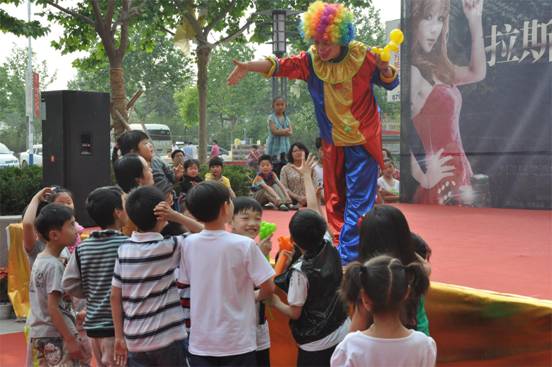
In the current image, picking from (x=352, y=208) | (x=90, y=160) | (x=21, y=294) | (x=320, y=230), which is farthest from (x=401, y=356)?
(x=90, y=160)

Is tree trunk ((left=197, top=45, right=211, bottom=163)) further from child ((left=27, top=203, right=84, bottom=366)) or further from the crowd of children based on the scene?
the crowd of children

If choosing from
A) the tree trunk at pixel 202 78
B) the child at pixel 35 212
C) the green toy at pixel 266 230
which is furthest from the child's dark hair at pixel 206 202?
the tree trunk at pixel 202 78

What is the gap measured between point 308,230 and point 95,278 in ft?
2.99

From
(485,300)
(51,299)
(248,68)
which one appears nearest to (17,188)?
(248,68)

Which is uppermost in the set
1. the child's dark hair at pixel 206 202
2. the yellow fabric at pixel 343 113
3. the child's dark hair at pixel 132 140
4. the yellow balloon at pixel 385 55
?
the yellow balloon at pixel 385 55

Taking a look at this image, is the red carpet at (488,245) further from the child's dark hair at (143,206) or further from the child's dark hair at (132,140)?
the child's dark hair at (143,206)

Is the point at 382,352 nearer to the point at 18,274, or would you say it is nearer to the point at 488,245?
the point at 488,245

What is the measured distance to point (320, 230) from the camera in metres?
2.96

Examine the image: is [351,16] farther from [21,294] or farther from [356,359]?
[21,294]

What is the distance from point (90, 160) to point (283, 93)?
520cm

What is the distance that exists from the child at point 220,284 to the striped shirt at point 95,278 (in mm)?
409

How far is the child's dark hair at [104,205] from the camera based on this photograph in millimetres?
3055

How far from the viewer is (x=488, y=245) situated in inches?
215

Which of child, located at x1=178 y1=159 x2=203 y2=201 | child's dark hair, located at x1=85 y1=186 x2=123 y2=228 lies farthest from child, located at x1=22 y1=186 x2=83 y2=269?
child, located at x1=178 y1=159 x2=203 y2=201
